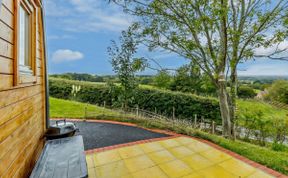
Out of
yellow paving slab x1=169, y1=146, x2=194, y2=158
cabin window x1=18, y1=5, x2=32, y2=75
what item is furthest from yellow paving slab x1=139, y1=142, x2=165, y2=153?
cabin window x1=18, y1=5, x2=32, y2=75

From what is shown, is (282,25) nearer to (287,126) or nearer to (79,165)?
(287,126)

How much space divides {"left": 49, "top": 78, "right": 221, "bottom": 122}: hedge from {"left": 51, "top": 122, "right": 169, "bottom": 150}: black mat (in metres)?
2.03

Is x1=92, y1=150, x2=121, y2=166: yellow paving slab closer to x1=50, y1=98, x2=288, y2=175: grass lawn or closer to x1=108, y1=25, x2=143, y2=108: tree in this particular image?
x1=50, y1=98, x2=288, y2=175: grass lawn

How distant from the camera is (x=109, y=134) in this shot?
5.20 m

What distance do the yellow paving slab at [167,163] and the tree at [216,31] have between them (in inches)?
93.9

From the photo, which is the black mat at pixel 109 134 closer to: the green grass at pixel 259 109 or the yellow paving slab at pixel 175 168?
the yellow paving slab at pixel 175 168

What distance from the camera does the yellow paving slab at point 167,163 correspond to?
3.02 metres

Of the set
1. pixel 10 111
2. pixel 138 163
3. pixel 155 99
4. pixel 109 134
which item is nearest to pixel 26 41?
pixel 10 111

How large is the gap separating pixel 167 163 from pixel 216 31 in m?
4.48

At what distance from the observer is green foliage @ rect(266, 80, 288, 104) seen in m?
16.2

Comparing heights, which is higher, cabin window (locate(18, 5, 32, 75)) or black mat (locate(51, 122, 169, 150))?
cabin window (locate(18, 5, 32, 75))

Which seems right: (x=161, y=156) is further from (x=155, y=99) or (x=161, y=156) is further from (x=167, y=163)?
(x=155, y=99)

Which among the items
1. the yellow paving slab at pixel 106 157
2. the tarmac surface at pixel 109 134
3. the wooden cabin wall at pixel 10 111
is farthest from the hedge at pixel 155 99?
the wooden cabin wall at pixel 10 111

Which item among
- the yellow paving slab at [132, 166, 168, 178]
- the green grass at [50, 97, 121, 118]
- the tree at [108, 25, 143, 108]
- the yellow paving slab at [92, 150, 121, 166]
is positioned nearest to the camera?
the yellow paving slab at [132, 166, 168, 178]
